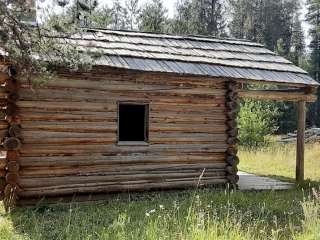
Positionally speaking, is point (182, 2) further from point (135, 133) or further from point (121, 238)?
point (121, 238)

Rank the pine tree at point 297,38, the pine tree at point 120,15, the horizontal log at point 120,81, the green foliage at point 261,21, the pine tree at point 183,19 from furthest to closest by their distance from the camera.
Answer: the pine tree at point 297,38
the green foliage at point 261,21
the pine tree at point 120,15
the pine tree at point 183,19
the horizontal log at point 120,81

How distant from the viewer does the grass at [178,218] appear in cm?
643

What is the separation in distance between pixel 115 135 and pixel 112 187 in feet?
3.92

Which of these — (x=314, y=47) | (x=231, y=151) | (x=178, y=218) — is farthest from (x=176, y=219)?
(x=314, y=47)

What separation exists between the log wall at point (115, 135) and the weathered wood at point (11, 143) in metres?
0.26

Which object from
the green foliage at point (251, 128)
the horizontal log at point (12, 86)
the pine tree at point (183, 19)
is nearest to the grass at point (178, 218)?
the horizontal log at point (12, 86)

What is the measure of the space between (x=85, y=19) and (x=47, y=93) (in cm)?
303

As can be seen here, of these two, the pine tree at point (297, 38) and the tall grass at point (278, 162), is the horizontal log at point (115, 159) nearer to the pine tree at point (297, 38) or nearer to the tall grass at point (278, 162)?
the tall grass at point (278, 162)

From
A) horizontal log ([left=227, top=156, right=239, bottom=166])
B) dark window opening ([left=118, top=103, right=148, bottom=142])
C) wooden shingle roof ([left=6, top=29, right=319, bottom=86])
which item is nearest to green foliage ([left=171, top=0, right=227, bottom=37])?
dark window opening ([left=118, top=103, right=148, bottom=142])

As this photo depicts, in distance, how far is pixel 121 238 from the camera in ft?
20.7

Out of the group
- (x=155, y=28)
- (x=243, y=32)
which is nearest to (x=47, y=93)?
(x=155, y=28)

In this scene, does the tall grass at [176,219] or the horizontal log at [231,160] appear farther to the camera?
the horizontal log at [231,160]

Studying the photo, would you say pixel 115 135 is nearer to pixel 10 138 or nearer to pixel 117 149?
pixel 117 149

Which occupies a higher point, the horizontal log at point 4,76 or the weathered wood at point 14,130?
the horizontal log at point 4,76
